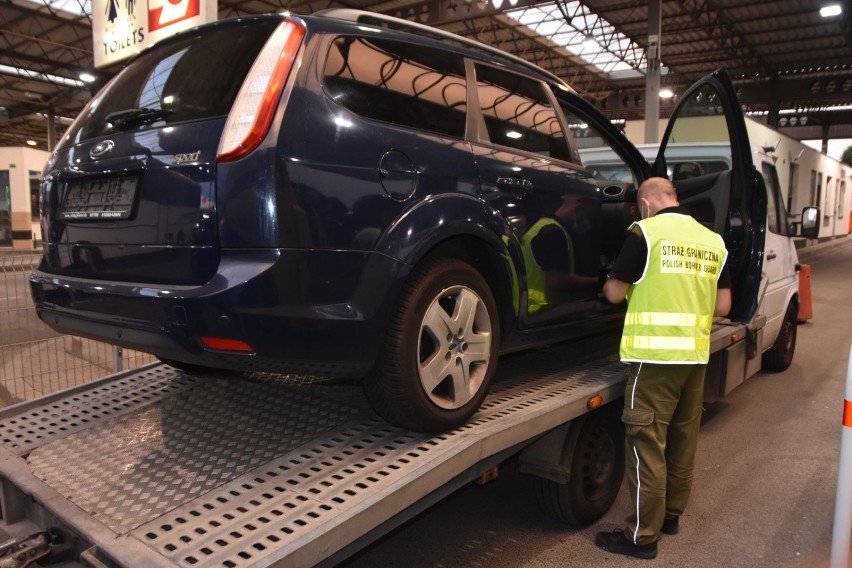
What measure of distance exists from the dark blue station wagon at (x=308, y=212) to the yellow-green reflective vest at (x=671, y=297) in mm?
502

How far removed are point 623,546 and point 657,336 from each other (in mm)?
1023

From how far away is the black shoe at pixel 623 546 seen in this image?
295 centimetres

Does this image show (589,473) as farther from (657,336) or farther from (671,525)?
(657,336)

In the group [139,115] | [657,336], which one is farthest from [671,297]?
[139,115]

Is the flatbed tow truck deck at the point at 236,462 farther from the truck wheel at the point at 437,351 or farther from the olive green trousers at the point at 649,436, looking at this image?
the olive green trousers at the point at 649,436

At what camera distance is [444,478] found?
224cm

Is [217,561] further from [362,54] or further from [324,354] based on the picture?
[362,54]

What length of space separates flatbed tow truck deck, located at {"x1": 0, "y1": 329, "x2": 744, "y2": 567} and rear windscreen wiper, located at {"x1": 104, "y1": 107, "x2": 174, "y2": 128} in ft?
4.04

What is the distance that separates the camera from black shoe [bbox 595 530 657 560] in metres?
2.95

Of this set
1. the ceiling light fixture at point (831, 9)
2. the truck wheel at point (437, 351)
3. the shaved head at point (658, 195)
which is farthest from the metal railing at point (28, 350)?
the ceiling light fixture at point (831, 9)

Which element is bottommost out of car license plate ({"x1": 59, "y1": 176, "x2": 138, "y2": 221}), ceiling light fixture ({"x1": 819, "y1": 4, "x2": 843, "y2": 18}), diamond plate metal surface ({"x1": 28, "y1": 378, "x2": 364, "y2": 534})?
diamond plate metal surface ({"x1": 28, "y1": 378, "x2": 364, "y2": 534})

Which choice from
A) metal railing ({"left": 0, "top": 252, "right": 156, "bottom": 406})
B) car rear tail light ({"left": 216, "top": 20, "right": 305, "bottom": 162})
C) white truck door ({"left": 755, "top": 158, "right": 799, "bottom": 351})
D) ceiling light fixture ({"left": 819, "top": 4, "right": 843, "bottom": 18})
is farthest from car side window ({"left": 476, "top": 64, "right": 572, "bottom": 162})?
ceiling light fixture ({"left": 819, "top": 4, "right": 843, "bottom": 18})

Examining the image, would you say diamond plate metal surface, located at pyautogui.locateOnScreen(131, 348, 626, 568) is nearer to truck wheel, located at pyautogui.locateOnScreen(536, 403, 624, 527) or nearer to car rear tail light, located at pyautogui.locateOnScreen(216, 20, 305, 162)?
truck wheel, located at pyautogui.locateOnScreen(536, 403, 624, 527)

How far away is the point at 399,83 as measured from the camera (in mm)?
2494
